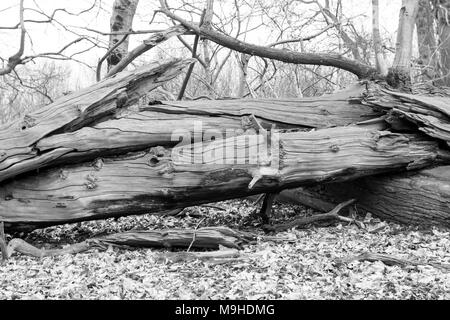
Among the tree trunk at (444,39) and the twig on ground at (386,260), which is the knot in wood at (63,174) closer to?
the twig on ground at (386,260)

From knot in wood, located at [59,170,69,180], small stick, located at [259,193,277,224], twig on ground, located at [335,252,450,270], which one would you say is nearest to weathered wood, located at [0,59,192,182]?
knot in wood, located at [59,170,69,180]

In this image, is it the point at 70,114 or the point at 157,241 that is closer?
the point at 157,241

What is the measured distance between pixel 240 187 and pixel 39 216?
1651 mm

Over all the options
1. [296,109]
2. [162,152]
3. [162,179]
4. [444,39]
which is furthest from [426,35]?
[162,179]

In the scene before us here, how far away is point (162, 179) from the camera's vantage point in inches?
179

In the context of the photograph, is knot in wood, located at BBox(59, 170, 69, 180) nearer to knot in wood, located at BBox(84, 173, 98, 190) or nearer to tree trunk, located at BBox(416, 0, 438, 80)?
knot in wood, located at BBox(84, 173, 98, 190)

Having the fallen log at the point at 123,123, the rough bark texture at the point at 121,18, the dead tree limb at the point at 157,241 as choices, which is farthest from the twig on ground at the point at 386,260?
the rough bark texture at the point at 121,18

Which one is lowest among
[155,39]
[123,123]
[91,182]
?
[91,182]

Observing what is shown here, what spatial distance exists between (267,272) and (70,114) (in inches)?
83.7

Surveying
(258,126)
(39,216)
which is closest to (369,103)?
(258,126)

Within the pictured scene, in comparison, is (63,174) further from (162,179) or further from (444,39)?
(444,39)

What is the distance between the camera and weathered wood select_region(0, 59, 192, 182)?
4.46 meters

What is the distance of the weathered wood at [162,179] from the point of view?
4520 millimetres

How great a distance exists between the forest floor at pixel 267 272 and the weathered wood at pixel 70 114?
780 mm
